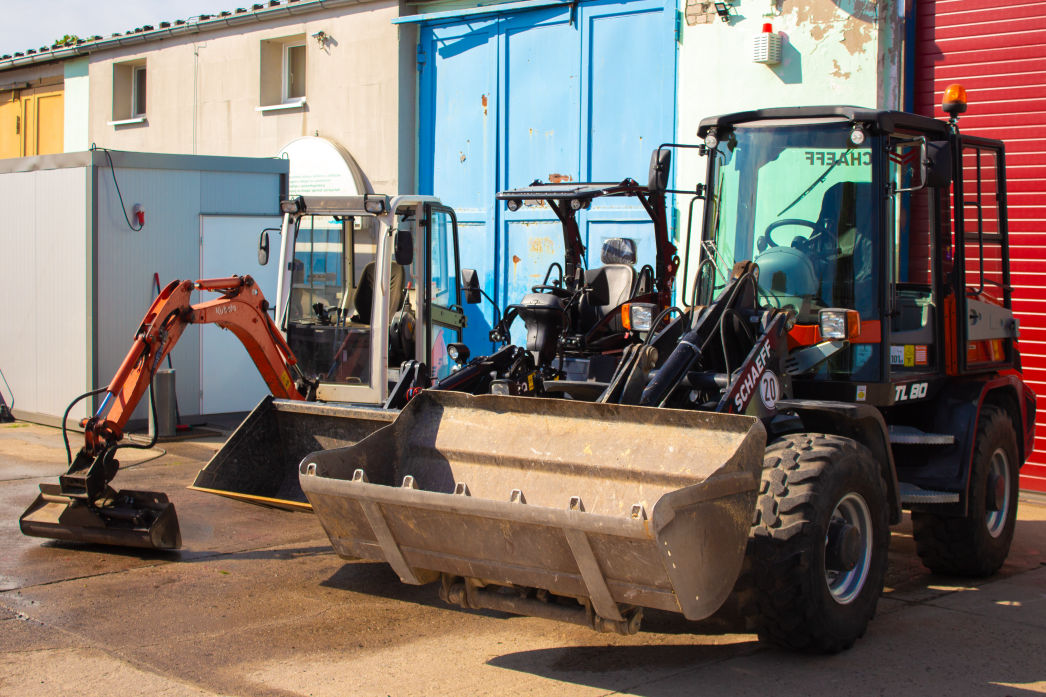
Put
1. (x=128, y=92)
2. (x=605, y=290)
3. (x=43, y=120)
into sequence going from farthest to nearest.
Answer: (x=43, y=120)
(x=128, y=92)
(x=605, y=290)

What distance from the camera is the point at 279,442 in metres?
7.91

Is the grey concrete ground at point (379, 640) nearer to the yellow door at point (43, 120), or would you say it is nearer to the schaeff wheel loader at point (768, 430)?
the schaeff wheel loader at point (768, 430)

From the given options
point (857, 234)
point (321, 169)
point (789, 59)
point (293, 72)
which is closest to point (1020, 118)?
point (789, 59)

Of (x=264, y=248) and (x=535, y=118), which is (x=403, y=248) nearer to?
(x=264, y=248)

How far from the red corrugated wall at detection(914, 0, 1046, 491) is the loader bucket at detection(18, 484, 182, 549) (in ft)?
23.3

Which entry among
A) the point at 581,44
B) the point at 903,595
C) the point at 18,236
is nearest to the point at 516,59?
the point at 581,44

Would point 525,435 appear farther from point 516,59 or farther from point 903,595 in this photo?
point 516,59

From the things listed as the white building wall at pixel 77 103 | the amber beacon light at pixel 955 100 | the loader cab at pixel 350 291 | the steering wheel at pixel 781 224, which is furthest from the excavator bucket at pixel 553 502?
the white building wall at pixel 77 103

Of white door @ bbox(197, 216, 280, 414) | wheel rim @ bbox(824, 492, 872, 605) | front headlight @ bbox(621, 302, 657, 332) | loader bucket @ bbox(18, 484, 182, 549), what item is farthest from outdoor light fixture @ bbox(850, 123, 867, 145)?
Answer: white door @ bbox(197, 216, 280, 414)

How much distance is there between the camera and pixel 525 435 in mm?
5469

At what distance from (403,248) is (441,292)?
1.33 meters

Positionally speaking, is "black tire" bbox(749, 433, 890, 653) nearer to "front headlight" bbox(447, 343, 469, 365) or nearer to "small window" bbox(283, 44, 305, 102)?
"front headlight" bbox(447, 343, 469, 365)

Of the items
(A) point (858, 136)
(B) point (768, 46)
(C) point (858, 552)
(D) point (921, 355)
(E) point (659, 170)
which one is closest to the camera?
(C) point (858, 552)

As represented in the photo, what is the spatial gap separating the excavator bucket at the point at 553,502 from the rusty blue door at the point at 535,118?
7.32 meters
